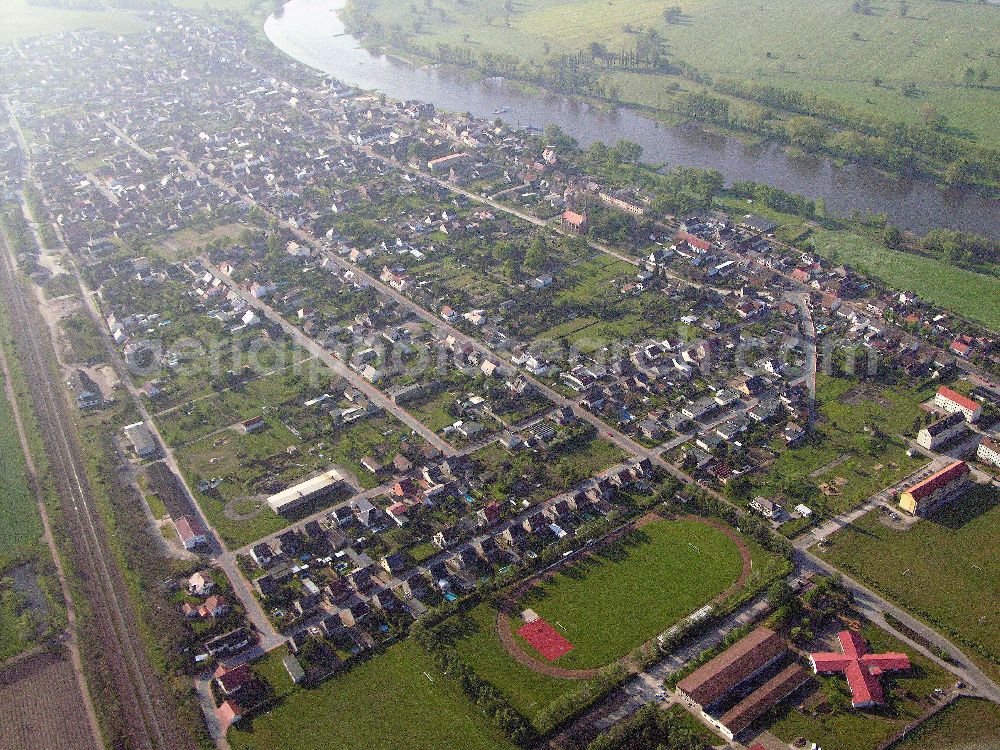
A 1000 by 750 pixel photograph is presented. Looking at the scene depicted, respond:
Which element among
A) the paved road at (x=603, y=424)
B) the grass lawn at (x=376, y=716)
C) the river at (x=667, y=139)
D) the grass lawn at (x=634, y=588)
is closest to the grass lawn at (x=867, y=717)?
the paved road at (x=603, y=424)

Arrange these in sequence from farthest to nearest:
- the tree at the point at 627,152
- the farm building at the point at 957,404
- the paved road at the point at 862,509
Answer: the tree at the point at 627,152
the farm building at the point at 957,404
the paved road at the point at 862,509

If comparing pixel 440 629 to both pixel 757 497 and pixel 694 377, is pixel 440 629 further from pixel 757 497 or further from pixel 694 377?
pixel 694 377

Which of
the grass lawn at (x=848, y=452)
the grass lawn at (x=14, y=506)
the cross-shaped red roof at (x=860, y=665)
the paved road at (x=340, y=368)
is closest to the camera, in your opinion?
the cross-shaped red roof at (x=860, y=665)

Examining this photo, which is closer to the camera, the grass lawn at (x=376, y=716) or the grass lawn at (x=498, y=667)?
the grass lawn at (x=376, y=716)

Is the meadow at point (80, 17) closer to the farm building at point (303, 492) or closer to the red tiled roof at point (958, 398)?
the farm building at point (303, 492)

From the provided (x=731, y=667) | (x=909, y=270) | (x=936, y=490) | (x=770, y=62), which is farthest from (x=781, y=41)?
(x=731, y=667)

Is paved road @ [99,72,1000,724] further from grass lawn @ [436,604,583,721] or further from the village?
grass lawn @ [436,604,583,721]

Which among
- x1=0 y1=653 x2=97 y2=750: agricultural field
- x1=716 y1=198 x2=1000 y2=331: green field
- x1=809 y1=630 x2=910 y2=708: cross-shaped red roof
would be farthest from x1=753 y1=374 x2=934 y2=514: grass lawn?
x1=0 y1=653 x2=97 y2=750: agricultural field
